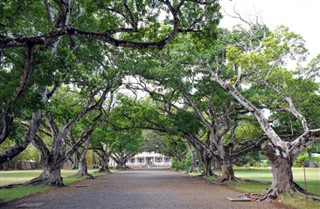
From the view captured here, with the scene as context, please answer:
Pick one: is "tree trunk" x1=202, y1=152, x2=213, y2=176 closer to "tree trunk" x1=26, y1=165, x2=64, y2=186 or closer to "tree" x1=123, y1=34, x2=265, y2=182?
"tree" x1=123, y1=34, x2=265, y2=182

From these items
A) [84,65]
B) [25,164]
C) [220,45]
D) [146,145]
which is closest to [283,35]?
[220,45]

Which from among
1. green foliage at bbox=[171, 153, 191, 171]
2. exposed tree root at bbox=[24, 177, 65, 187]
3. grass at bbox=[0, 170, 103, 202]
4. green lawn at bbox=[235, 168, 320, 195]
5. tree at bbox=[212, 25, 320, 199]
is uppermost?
tree at bbox=[212, 25, 320, 199]

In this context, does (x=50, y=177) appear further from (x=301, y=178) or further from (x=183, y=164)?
(x=183, y=164)

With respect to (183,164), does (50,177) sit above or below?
below

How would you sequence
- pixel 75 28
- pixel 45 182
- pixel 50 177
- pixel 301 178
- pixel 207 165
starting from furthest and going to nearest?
1. pixel 207 165
2. pixel 301 178
3. pixel 50 177
4. pixel 45 182
5. pixel 75 28

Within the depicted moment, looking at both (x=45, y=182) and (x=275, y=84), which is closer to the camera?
(x=275, y=84)

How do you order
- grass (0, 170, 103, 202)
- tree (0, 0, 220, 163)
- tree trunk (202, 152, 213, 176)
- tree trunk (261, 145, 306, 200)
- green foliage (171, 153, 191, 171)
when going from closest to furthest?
tree (0, 0, 220, 163) → tree trunk (261, 145, 306, 200) → grass (0, 170, 103, 202) → tree trunk (202, 152, 213, 176) → green foliage (171, 153, 191, 171)

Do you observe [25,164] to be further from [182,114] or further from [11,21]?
[11,21]

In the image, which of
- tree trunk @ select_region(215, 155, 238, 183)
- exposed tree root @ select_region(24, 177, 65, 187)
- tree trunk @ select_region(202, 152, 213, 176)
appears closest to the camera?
exposed tree root @ select_region(24, 177, 65, 187)

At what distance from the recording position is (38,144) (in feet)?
64.2

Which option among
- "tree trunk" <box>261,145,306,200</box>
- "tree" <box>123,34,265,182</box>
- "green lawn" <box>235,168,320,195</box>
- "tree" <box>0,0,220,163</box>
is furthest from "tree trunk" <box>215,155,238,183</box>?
"tree" <box>0,0,220,163</box>

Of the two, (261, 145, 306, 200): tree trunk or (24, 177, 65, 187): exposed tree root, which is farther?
(24, 177, 65, 187): exposed tree root

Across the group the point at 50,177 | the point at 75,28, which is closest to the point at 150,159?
the point at 50,177

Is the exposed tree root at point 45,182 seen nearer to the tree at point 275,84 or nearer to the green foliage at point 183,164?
the tree at point 275,84
